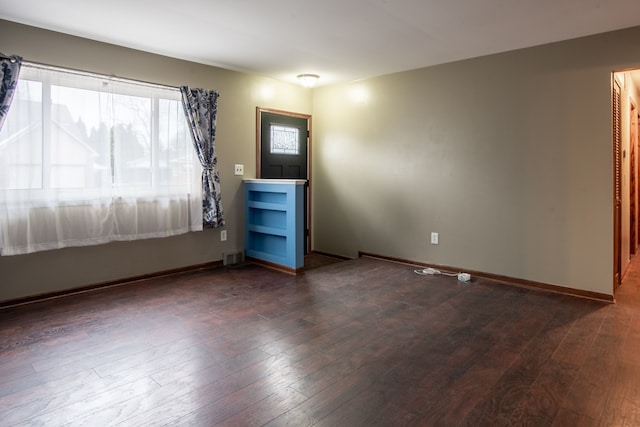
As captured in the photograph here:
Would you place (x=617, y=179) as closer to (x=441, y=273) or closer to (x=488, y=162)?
(x=488, y=162)

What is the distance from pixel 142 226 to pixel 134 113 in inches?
44.8

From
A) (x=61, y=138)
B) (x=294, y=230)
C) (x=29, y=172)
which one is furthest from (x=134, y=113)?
(x=294, y=230)

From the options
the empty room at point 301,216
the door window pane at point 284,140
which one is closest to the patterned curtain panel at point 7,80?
the empty room at point 301,216

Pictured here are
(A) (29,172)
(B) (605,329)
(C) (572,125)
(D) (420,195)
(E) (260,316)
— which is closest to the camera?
(B) (605,329)

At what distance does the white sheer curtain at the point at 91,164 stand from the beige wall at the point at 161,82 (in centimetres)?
14

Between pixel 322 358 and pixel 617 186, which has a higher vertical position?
pixel 617 186

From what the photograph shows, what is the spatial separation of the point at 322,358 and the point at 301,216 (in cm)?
221

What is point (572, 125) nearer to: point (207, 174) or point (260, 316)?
point (260, 316)

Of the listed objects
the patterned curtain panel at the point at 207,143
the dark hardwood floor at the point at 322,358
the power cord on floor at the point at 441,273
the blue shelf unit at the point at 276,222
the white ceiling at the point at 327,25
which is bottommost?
the dark hardwood floor at the point at 322,358

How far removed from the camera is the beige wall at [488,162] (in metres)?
3.61

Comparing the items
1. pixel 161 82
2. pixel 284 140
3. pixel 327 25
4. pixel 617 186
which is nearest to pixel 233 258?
pixel 284 140

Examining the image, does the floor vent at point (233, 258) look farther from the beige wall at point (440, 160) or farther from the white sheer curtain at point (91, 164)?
the white sheer curtain at point (91, 164)

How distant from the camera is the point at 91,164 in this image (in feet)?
12.3

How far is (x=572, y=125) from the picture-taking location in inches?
145
